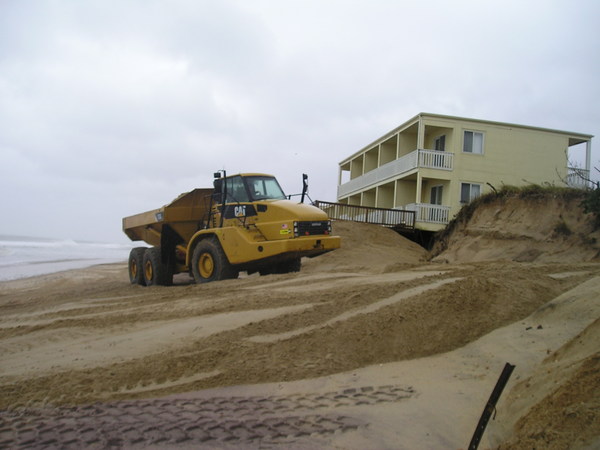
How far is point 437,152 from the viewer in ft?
76.6

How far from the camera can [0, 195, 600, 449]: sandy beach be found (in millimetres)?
3221

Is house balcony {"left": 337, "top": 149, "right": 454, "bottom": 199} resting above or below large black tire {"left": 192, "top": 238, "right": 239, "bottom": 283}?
above

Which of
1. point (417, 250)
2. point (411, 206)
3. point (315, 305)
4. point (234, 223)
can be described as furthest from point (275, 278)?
point (411, 206)

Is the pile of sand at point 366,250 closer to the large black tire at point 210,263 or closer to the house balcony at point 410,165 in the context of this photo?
the large black tire at point 210,263

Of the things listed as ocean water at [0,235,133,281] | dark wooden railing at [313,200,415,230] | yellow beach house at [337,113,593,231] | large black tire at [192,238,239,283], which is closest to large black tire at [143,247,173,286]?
large black tire at [192,238,239,283]

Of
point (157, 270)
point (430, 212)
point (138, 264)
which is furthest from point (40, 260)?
point (430, 212)

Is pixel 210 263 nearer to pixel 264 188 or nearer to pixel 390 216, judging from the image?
pixel 264 188

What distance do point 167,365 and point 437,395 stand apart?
2.47 meters

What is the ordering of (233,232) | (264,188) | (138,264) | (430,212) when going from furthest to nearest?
(430,212)
(138,264)
(264,188)
(233,232)

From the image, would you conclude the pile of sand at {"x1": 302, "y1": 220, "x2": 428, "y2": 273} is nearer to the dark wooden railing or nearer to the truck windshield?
the dark wooden railing

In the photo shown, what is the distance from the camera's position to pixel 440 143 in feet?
82.4

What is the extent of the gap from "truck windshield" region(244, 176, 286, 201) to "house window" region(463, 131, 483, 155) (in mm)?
14982

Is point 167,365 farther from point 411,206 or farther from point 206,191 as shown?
point 411,206

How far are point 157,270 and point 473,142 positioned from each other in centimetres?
1708
